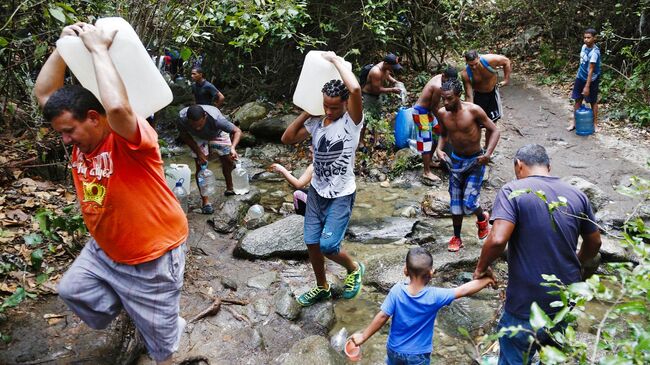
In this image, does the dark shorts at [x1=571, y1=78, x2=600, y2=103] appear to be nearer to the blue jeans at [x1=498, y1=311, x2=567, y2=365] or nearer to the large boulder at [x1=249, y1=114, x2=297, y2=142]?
the large boulder at [x1=249, y1=114, x2=297, y2=142]

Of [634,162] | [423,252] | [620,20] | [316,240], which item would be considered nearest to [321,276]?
A: [316,240]

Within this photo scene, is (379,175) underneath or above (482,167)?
underneath

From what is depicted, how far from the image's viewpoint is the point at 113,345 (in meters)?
3.35

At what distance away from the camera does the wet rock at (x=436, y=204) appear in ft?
21.5

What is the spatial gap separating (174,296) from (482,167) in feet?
11.4

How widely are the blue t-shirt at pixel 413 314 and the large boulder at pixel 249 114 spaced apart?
304 inches

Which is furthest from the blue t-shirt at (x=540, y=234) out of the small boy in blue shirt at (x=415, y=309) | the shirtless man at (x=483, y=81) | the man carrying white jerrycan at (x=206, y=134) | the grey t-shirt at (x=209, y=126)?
the shirtless man at (x=483, y=81)

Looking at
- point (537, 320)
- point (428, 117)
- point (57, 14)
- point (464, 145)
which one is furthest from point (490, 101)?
point (537, 320)

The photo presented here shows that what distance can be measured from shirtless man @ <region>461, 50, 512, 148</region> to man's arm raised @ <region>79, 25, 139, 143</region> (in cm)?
582

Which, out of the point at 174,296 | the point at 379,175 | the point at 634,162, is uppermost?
the point at 174,296

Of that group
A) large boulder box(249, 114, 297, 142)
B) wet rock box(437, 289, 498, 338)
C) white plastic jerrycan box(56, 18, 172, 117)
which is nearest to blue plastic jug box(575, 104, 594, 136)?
wet rock box(437, 289, 498, 338)

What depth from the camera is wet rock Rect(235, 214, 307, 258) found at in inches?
212

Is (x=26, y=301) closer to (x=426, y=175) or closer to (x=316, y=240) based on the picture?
(x=316, y=240)

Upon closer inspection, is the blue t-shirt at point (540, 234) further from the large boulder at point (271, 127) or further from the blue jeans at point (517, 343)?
the large boulder at point (271, 127)
